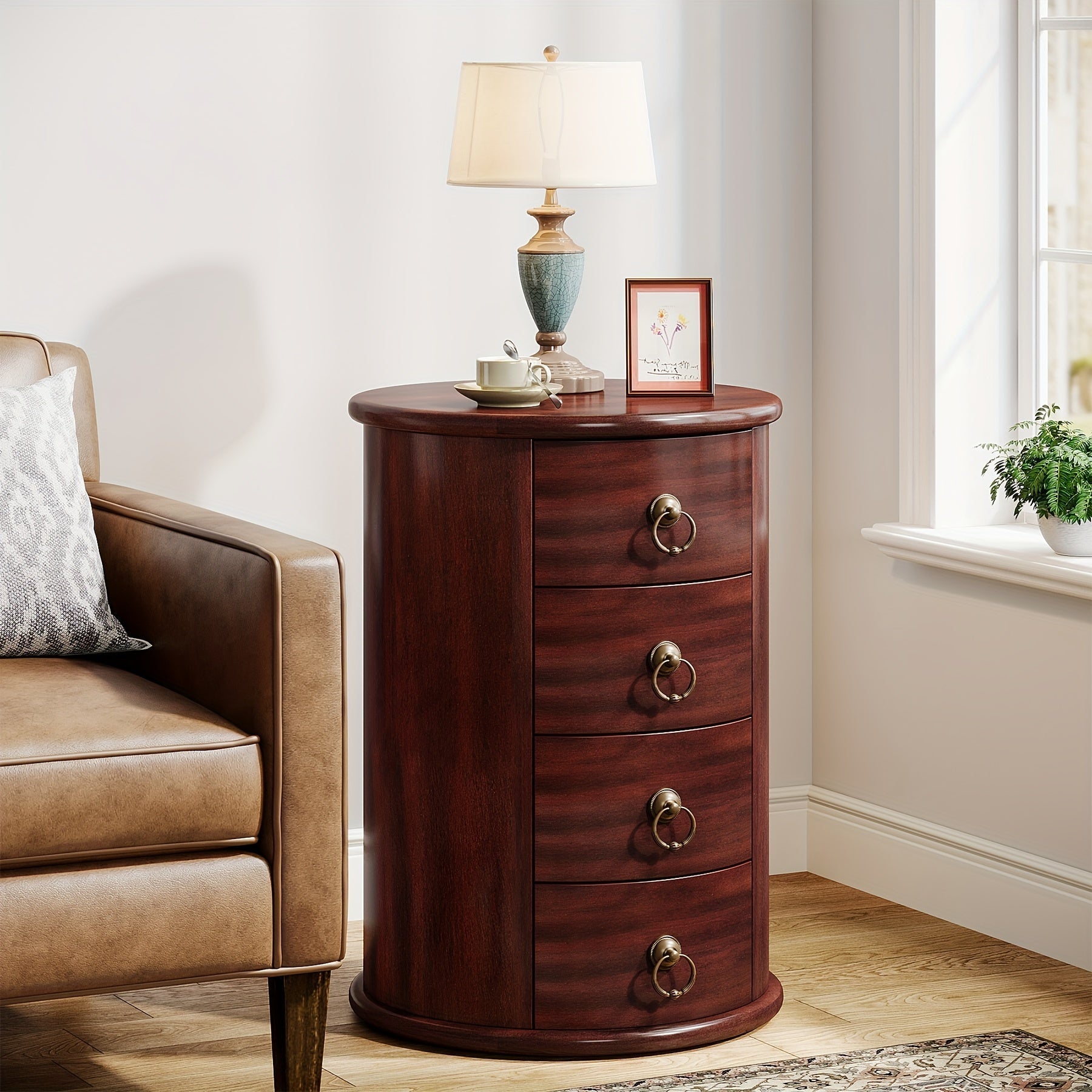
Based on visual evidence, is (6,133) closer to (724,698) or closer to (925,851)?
(724,698)

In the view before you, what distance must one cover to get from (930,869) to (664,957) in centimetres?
78

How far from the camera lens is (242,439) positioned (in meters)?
2.68

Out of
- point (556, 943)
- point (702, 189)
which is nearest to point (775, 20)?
point (702, 189)

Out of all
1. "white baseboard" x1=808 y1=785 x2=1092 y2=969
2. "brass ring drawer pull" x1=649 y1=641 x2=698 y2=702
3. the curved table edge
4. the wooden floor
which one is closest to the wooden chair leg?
the wooden floor

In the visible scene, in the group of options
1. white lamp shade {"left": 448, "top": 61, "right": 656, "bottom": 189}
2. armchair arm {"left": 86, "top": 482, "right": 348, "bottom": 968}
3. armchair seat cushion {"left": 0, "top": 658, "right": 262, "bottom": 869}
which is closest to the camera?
armchair seat cushion {"left": 0, "top": 658, "right": 262, "bottom": 869}

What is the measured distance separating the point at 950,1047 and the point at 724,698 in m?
0.53

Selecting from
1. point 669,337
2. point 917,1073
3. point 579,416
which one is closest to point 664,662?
point 579,416

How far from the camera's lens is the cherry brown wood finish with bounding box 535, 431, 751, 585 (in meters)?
2.10

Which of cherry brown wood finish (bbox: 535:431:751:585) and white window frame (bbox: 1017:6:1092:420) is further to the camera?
white window frame (bbox: 1017:6:1092:420)

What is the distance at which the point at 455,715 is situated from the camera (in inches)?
85.4

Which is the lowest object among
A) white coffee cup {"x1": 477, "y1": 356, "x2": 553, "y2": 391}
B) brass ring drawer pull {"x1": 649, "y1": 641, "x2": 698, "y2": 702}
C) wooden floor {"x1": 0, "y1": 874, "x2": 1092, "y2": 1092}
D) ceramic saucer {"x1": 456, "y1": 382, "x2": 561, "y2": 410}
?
wooden floor {"x1": 0, "y1": 874, "x2": 1092, "y2": 1092}

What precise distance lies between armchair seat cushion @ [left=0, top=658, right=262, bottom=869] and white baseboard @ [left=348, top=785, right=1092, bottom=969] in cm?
85

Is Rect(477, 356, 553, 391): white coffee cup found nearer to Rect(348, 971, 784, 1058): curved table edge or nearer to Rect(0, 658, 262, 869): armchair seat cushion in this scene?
Rect(0, 658, 262, 869): armchair seat cushion

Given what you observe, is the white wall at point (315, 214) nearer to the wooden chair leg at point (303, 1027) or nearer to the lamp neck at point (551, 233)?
the lamp neck at point (551, 233)
